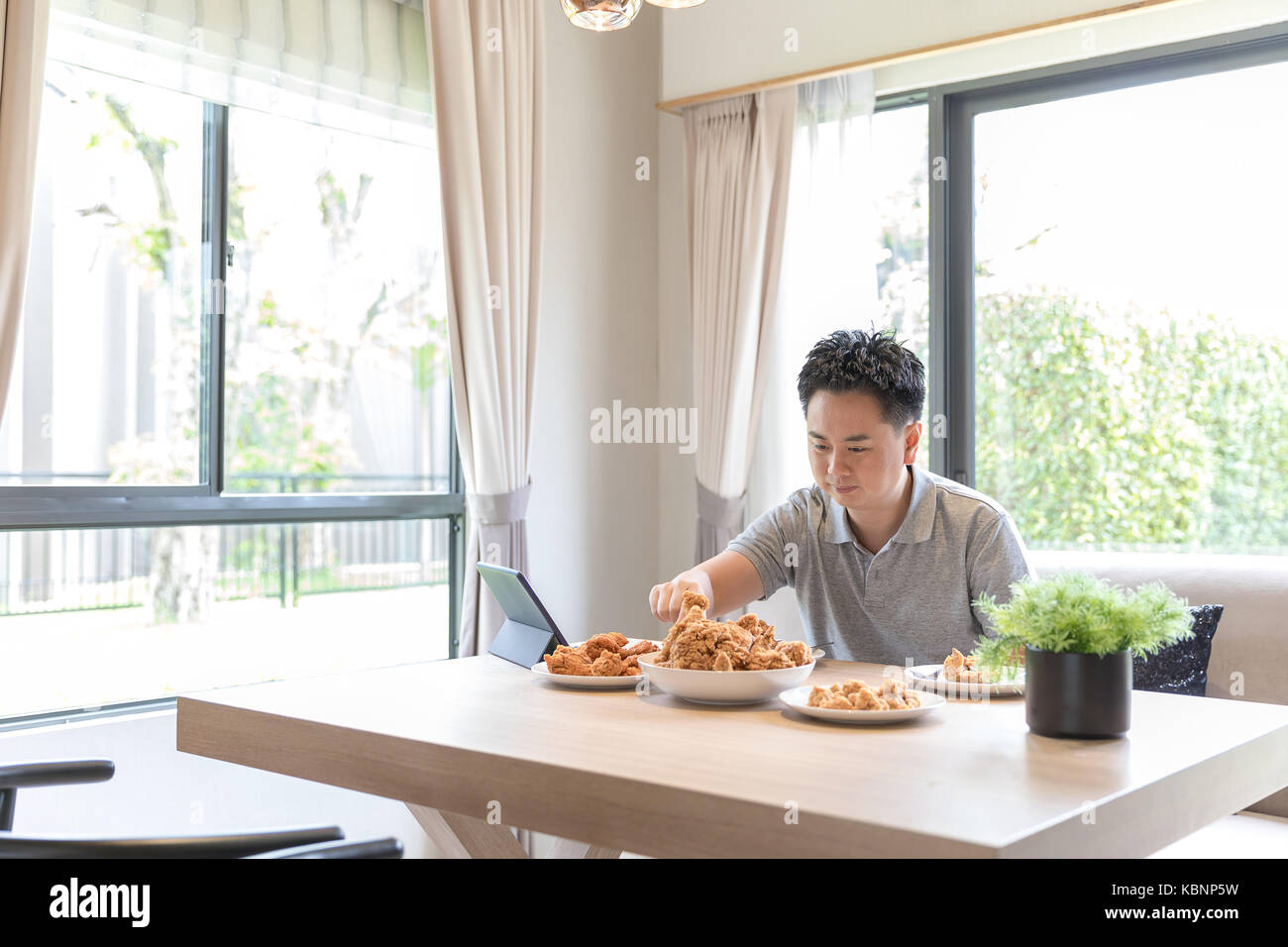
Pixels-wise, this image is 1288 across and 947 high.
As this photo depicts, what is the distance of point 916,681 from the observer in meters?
1.75

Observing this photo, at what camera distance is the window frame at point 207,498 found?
2678 mm

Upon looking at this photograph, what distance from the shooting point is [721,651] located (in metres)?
1.65

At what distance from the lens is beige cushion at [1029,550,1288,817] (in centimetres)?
250

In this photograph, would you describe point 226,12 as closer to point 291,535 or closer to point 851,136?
point 291,535

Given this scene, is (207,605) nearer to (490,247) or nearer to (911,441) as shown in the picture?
(490,247)

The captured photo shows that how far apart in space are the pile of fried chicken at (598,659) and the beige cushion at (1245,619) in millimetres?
1377

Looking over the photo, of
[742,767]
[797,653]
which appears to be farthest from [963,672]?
[742,767]

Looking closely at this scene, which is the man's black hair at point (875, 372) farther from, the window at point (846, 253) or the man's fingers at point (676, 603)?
the window at point (846, 253)

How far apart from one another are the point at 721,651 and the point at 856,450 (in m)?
0.71

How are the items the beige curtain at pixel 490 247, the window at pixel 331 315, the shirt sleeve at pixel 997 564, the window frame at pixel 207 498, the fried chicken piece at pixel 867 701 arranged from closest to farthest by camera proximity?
the fried chicken piece at pixel 867 701, the shirt sleeve at pixel 997 564, the window frame at pixel 207 498, the window at pixel 331 315, the beige curtain at pixel 490 247

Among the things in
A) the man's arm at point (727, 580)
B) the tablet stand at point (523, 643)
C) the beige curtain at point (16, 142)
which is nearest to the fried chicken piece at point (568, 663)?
the tablet stand at point (523, 643)

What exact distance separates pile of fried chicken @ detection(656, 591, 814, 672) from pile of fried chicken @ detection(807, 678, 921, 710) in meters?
0.11

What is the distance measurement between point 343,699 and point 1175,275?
2620 millimetres
